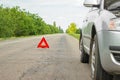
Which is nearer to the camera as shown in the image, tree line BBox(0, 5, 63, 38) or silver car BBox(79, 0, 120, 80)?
silver car BBox(79, 0, 120, 80)

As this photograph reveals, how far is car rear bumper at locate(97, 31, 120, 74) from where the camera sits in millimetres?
6176

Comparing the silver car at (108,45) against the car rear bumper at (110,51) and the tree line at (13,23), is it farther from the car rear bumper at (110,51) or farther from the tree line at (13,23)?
the tree line at (13,23)

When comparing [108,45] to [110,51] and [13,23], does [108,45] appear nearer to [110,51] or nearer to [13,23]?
[110,51]

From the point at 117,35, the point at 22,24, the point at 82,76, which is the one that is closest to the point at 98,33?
the point at 117,35

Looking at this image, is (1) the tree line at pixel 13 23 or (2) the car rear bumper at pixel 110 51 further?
(1) the tree line at pixel 13 23

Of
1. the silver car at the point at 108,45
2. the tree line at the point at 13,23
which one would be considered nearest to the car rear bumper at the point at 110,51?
the silver car at the point at 108,45

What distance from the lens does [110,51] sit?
6.24 meters

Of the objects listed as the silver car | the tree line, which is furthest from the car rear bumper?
the tree line

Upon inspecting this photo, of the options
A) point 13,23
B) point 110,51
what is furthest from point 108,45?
point 13,23

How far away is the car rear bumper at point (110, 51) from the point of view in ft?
20.3

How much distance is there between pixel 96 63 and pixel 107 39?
76cm

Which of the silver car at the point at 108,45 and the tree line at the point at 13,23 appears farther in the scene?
the tree line at the point at 13,23

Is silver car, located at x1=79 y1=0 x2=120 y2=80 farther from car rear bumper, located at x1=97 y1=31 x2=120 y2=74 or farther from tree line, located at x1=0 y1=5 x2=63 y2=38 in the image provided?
tree line, located at x1=0 y1=5 x2=63 y2=38

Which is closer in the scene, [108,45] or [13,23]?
[108,45]
